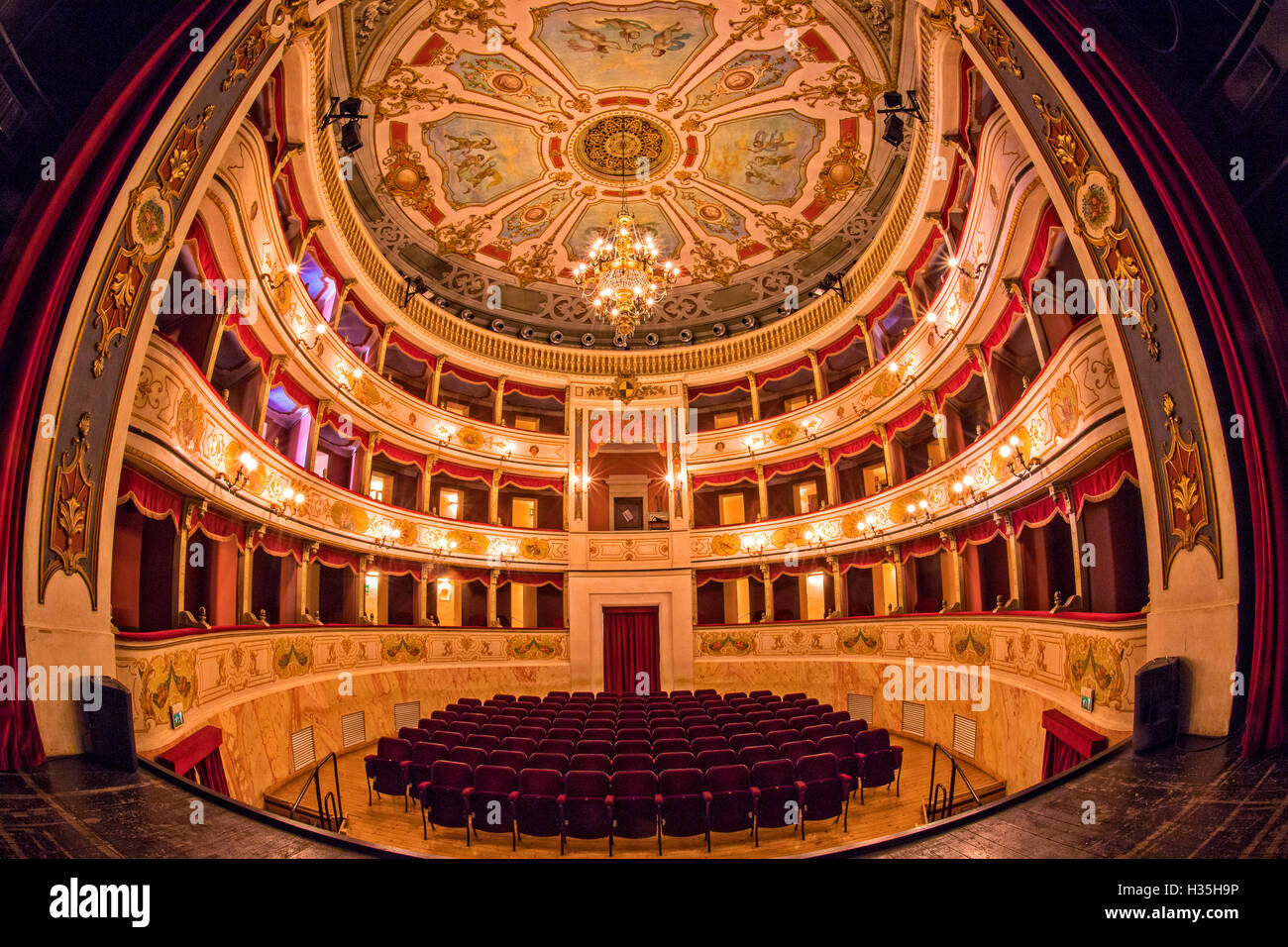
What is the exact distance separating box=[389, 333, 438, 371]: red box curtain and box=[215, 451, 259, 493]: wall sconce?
759cm

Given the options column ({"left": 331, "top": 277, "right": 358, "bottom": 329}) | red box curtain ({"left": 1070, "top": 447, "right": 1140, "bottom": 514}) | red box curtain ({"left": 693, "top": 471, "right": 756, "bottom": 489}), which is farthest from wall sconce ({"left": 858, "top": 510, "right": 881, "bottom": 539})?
column ({"left": 331, "top": 277, "right": 358, "bottom": 329})

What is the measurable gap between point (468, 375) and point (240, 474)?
10058 millimetres

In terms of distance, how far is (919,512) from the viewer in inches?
535

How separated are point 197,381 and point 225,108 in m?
3.40

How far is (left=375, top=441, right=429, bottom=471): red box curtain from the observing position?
15997mm

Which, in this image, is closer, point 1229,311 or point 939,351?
point 1229,311

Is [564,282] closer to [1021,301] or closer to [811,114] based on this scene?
[811,114]

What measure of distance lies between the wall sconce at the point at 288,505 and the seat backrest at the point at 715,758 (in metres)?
8.24

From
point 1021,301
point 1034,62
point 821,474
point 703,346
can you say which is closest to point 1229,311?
point 1034,62

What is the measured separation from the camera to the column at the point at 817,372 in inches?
702

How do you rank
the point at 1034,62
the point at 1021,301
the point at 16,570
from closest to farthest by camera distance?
the point at 16,570 < the point at 1034,62 < the point at 1021,301

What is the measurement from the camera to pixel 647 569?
1897 centimetres

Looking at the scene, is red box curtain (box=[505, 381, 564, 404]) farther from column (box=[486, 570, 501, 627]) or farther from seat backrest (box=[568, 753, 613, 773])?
seat backrest (box=[568, 753, 613, 773])
